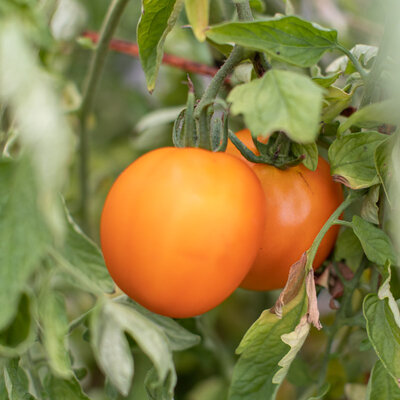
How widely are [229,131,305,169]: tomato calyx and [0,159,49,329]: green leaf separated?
0.18 metres

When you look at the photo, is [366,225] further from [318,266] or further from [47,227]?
[47,227]

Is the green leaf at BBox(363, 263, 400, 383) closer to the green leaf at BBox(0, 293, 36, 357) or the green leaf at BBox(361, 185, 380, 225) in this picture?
the green leaf at BBox(361, 185, 380, 225)

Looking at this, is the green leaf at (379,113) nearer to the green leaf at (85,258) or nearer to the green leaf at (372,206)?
the green leaf at (372,206)

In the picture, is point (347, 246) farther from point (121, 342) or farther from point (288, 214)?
point (121, 342)

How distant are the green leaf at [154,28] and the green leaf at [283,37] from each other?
0.07 meters

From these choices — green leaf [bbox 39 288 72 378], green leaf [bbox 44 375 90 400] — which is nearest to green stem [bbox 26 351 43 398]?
green leaf [bbox 44 375 90 400]

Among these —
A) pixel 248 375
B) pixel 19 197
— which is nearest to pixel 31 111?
pixel 19 197

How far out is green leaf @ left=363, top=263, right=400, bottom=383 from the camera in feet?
1.20

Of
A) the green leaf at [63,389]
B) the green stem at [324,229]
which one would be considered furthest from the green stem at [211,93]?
the green leaf at [63,389]

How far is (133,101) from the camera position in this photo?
1041 mm

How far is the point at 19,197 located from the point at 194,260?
112mm

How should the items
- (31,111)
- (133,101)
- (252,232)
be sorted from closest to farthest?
1. (31,111)
2. (252,232)
3. (133,101)

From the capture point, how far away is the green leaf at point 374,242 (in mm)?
381

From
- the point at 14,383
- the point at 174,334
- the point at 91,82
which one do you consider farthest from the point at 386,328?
the point at 91,82
